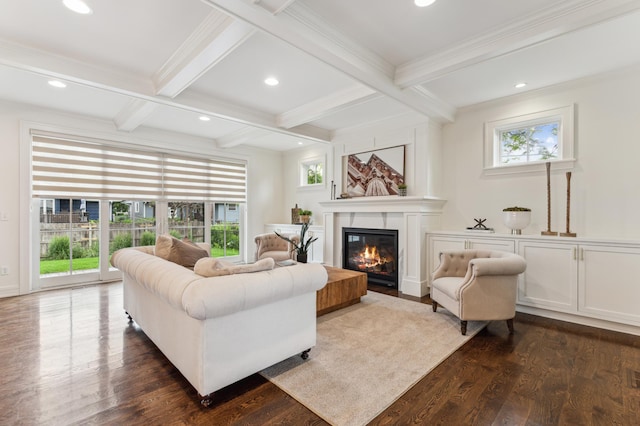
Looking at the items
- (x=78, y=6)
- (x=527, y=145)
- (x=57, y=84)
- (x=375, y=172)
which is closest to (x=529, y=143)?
(x=527, y=145)

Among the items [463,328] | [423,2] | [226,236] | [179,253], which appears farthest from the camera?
[226,236]

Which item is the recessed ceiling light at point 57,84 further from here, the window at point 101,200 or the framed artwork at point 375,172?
the framed artwork at point 375,172

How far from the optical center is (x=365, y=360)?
2400mm

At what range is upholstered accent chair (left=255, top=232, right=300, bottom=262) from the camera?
16.8 feet

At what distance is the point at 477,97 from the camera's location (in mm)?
3947

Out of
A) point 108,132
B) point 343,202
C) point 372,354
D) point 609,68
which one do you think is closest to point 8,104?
point 108,132

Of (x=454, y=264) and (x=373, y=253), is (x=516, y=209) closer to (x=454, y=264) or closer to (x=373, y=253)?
(x=454, y=264)

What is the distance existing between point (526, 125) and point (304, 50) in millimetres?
3114

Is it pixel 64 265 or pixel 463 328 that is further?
pixel 64 265

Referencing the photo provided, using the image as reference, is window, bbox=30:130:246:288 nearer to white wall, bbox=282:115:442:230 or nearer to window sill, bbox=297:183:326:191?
window sill, bbox=297:183:326:191

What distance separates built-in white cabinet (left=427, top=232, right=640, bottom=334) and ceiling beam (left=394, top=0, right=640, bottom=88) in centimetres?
204

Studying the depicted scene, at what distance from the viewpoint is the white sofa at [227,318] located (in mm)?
1768

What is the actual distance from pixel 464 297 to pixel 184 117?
454cm

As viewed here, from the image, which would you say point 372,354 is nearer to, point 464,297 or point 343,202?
point 464,297
